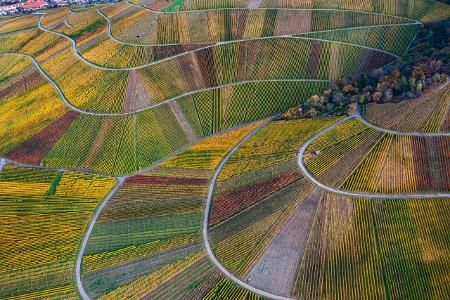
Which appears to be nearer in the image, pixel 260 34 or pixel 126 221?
pixel 126 221

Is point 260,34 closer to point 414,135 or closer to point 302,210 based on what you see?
point 414,135

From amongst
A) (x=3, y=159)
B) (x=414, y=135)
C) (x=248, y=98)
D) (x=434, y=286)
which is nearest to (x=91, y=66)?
(x=3, y=159)

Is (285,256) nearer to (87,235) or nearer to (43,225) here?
(87,235)

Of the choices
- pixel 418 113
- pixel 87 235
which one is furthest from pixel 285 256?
pixel 418 113

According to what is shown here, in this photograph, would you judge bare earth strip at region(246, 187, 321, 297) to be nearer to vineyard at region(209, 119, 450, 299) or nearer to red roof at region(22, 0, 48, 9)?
vineyard at region(209, 119, 450, 299)

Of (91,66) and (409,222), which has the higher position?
Answer: (91,66)

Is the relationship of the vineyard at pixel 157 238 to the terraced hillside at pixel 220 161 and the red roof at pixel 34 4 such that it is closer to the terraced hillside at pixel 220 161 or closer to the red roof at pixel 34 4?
the terraced hillside at pixel 220 161

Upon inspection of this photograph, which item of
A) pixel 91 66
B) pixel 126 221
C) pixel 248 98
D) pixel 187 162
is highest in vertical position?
pixel 91 66

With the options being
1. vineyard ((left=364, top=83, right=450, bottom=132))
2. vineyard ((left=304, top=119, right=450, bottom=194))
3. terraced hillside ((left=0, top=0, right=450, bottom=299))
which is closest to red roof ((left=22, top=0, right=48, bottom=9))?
terraced hillside ((left=0, top=0, right=450, bottom=299))
